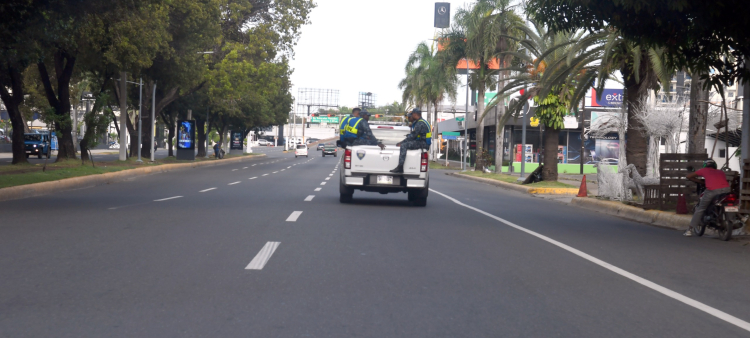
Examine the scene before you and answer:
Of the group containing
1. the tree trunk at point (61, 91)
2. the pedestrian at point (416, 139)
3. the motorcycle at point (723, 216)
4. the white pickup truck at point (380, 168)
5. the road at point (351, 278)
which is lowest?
the road at point (351, 278)

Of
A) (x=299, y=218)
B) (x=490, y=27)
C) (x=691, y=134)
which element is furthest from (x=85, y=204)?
(x=490, y=27)

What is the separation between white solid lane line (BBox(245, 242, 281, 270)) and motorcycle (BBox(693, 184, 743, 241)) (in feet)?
24.6

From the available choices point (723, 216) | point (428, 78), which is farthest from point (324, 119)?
point (723, 216)

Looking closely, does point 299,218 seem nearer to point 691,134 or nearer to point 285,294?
point 285,294

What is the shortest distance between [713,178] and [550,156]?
18400 mm

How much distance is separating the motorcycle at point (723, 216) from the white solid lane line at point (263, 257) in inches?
296

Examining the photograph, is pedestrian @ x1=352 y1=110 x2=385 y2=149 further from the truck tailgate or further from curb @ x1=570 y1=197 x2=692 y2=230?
curb @ x1=570 y1=197 x2=692 y2=230

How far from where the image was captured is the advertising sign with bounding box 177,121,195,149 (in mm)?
49844

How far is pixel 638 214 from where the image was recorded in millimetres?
16406

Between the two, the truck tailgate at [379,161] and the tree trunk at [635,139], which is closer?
the truck tailgate at [379,161]

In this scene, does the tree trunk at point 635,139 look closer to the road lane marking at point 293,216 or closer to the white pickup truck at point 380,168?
the white pickup truck at point 380,168

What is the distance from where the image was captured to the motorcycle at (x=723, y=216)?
11914 mm

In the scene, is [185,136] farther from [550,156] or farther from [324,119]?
[324,119]

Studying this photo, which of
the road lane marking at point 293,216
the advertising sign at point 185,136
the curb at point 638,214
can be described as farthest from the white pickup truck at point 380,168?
the advertising sign at point 185,136
